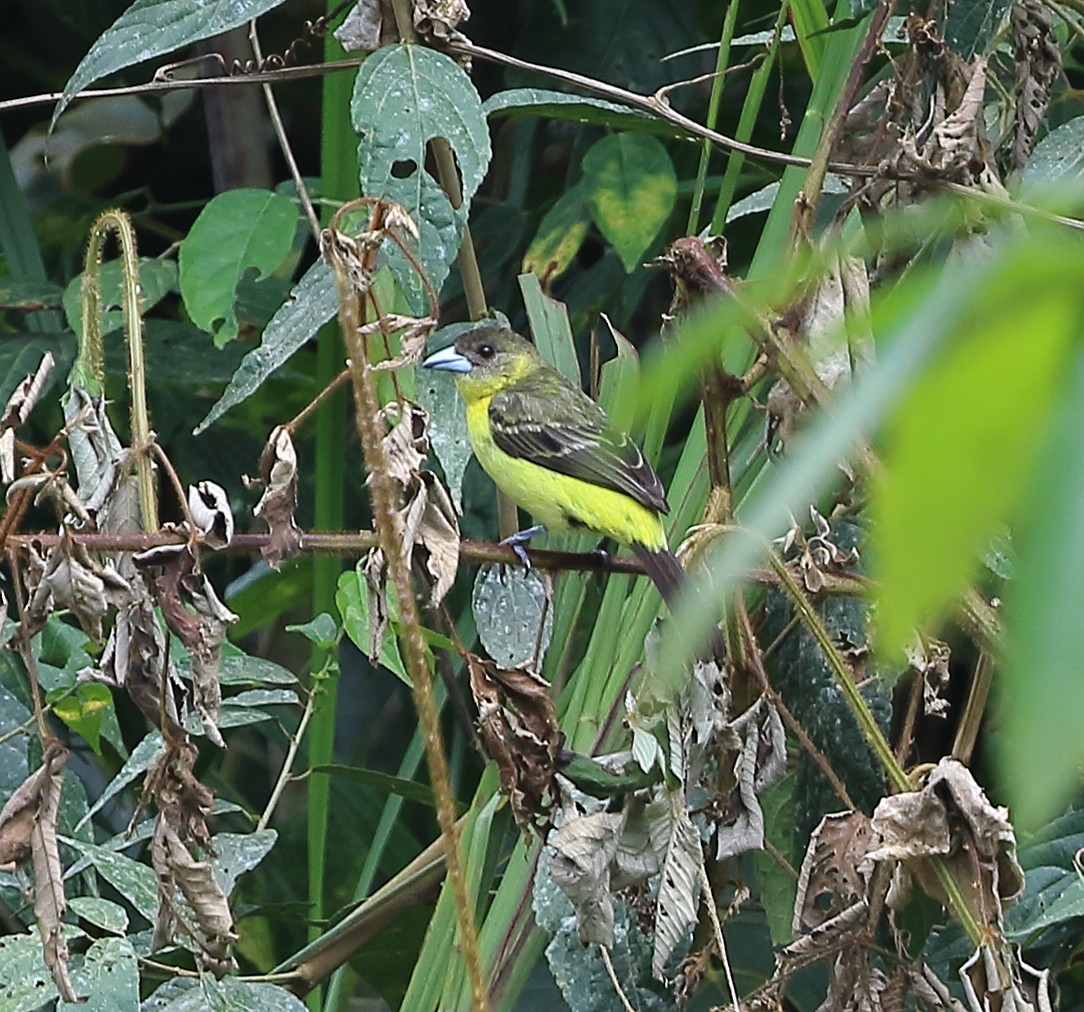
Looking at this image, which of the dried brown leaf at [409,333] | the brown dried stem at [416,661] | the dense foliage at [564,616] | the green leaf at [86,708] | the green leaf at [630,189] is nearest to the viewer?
the brown dried stem at [416,661]

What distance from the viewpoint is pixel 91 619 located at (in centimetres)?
125

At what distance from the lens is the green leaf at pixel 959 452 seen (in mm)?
325

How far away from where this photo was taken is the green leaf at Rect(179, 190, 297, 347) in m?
1.96

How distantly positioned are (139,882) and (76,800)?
35 centimetres

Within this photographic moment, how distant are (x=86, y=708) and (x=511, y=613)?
543 mm

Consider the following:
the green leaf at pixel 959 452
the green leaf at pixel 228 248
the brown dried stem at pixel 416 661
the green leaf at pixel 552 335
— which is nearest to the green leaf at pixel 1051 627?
the green leaf at pixel 959 452

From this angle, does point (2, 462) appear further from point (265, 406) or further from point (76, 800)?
point (265, 406)

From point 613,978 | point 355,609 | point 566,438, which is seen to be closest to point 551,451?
point 566,438

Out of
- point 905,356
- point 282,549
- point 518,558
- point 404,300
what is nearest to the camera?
point 905,356

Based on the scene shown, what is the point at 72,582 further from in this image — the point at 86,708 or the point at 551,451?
the point at 551,451

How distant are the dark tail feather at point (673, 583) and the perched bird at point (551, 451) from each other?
0.34 feet

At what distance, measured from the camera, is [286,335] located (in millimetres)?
1592

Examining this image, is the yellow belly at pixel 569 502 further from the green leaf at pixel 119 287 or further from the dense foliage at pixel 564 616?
the green leaf at pixel 119 287

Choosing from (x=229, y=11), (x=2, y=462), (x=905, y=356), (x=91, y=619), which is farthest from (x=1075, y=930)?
(x=905, y=356)
